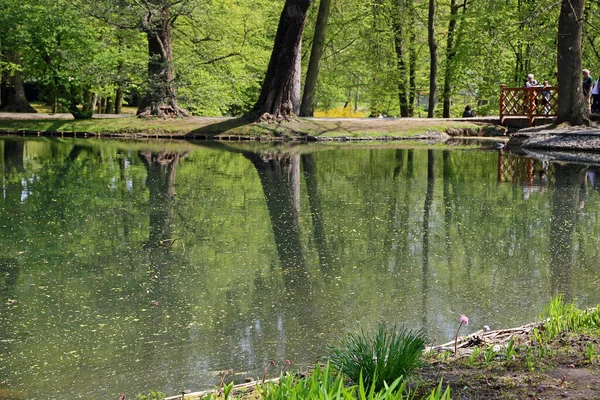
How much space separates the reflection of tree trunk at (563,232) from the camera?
5.97 meters

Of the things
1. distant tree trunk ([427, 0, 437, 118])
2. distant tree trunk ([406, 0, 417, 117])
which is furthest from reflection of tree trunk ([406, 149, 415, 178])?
distant tree trunk ([406, 0, 417, 117])

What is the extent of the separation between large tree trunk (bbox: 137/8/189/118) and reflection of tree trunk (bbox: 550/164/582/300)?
41.8 feet

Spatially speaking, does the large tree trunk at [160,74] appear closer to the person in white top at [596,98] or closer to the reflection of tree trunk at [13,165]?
the reflection of tree trunk at [13,165]

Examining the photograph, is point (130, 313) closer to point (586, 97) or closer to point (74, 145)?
point (74, 145)

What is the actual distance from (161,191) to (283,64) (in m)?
11.2

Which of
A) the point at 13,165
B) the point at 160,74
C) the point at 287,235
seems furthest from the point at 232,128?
the point at 287,235

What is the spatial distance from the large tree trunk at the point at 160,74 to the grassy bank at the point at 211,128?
606 millimetres

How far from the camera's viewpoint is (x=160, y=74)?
879 inches

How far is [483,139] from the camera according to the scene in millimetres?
24250

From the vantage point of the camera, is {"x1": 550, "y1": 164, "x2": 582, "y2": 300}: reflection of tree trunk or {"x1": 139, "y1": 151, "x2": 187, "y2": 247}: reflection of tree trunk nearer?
{"x1": 550, "y1": 164, "x2": 582, "y2": 300}: reflection of tree trunk

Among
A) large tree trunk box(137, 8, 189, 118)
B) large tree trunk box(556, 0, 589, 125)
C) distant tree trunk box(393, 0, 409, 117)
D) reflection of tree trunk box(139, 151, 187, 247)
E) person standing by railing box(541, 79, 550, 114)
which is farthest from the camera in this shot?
distant tree trunk box(393, 0, 409, 117)

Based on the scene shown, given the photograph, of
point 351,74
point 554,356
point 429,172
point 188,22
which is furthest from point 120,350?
point 351,74

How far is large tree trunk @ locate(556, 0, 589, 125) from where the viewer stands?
20.3 meters

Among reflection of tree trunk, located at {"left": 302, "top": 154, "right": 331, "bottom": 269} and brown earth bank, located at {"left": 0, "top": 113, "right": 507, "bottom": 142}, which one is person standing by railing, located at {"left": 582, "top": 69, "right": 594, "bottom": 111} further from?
reflection of tree trunk, located at {"left": 302, "top": 154, "right": 331, "bottom": 269}
